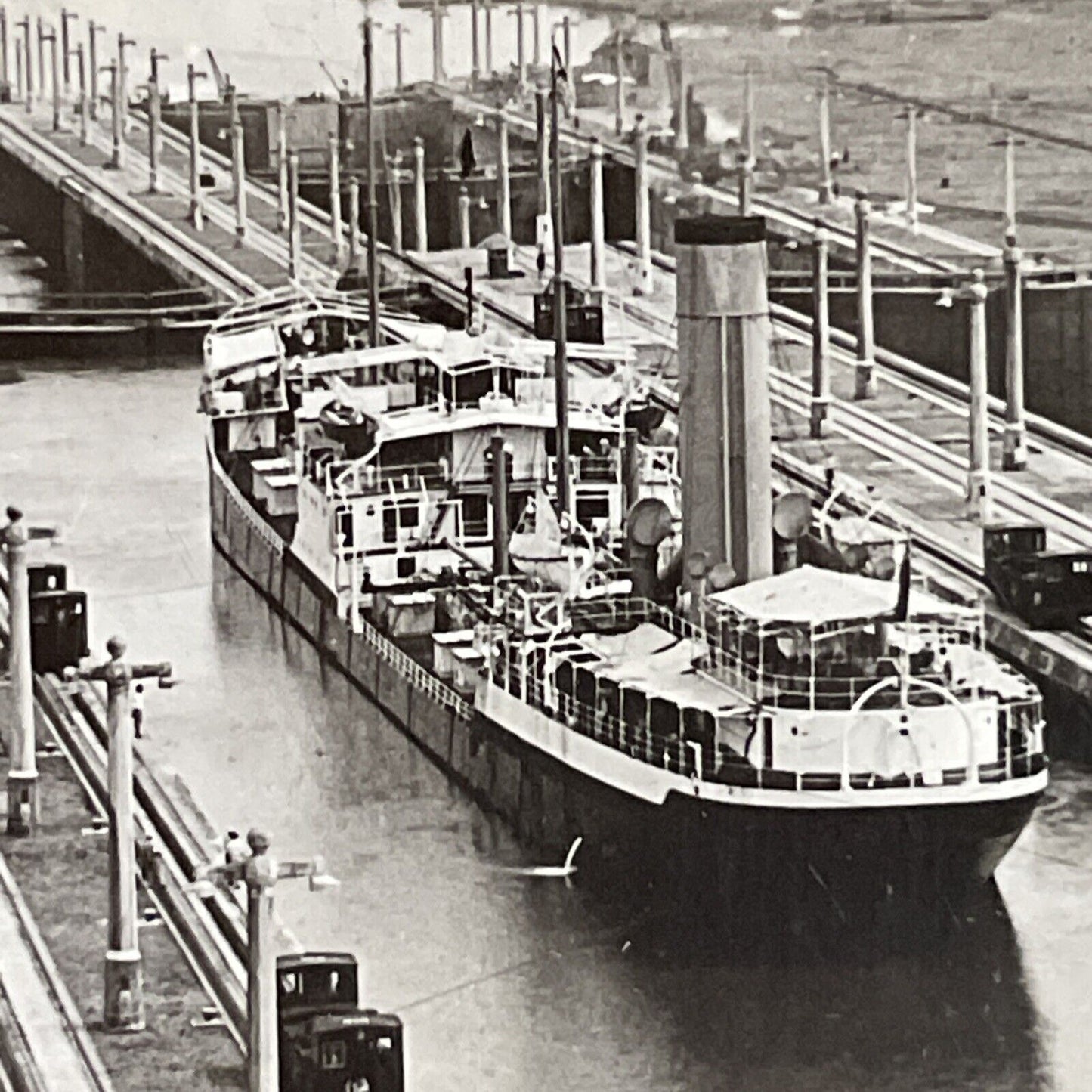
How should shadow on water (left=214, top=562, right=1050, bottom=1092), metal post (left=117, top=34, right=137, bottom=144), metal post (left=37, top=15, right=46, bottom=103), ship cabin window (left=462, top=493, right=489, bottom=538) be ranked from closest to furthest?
shadow on water (left=214, top=562, right=1050, bottom=1092)
ship cabin window (left=462, top=493, right=489, bottom=538)
metal post (left=117, top=34, right=137, bottom=144)
metal post (left=37, top=15, right=46, bottom=103)

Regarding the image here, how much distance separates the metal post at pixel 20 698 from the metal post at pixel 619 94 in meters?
17.9

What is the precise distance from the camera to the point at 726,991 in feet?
51.8

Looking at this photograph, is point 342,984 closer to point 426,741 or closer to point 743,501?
point 743,501

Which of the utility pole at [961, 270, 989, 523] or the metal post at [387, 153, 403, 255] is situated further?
the metal post at [387, 153, 403, 255]

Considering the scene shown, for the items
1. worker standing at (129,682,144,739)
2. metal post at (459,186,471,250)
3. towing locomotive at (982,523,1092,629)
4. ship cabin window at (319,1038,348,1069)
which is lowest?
worker standing at (129,682,144,739)

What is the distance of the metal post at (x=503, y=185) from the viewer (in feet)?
119

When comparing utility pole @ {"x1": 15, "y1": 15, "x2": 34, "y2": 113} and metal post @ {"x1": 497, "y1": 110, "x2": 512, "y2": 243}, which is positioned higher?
utility pole @ {"x1": 15, "y1": 15, "x2": 34, "y2": 113}

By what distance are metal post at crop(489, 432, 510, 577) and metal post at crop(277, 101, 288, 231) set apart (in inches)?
683

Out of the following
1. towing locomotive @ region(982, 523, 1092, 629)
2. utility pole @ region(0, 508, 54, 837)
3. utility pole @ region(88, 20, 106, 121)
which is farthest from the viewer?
utility pole @ region(88, 20, 106, 121)

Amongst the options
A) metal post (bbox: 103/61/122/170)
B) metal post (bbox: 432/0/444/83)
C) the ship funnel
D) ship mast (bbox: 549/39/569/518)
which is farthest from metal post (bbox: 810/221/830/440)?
metal post (bbox: 103/61/122/170)

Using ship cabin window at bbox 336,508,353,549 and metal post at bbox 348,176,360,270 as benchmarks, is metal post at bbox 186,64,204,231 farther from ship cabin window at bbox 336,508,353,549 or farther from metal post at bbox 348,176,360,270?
ship cabin window at bbox 336,508,353,549

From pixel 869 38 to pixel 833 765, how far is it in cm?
1788

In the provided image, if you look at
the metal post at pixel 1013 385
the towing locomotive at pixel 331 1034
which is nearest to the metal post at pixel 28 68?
the metal post at pixel 1013 385

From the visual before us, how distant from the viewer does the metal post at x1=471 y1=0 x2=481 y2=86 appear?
3684cm
